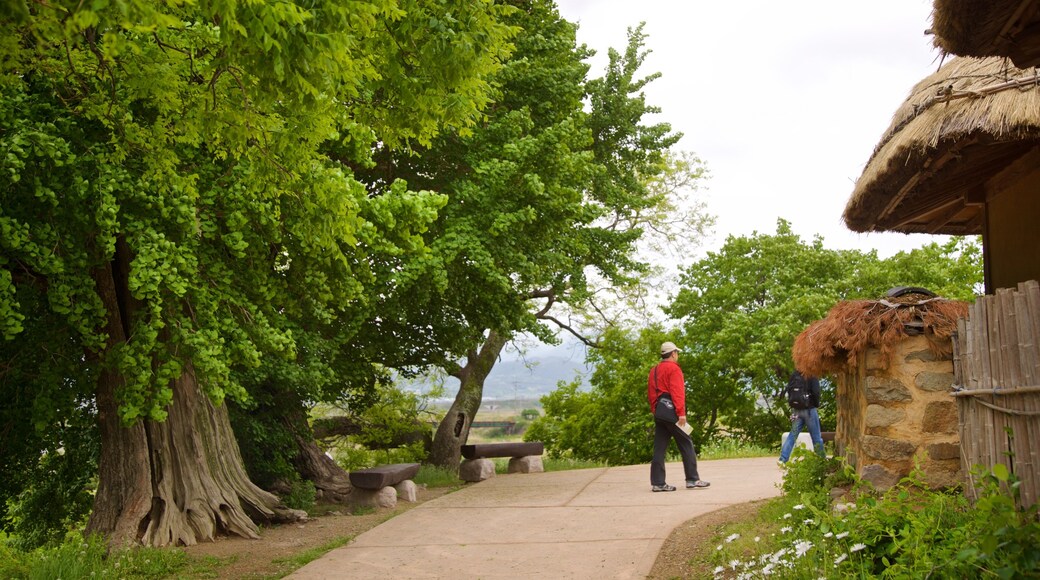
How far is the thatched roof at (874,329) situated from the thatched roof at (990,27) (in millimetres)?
2582

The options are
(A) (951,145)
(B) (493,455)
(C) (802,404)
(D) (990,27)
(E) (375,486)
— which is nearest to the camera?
(D) (990,27)

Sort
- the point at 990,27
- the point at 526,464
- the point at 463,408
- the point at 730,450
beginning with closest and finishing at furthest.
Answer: the point at 990,27, the point at 526,464, the point at 730,450, the point at 463,408

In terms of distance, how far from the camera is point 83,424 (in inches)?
453

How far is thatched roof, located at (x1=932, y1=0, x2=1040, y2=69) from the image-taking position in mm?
4891

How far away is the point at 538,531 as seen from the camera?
994 cm

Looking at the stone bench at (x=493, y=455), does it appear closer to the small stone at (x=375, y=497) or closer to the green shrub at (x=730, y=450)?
the small stone at (x=375, y=497)

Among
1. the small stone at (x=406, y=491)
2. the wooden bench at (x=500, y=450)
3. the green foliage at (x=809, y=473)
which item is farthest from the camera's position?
the wooden bench at (x=500, y=450)

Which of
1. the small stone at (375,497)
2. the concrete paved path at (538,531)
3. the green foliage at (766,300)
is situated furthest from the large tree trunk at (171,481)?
the green foliage at (766,300)

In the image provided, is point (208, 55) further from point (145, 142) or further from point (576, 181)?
point (576, 181)

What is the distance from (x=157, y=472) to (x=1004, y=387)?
8522 mm

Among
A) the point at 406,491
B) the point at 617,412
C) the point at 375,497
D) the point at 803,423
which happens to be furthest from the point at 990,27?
the point at 617,412

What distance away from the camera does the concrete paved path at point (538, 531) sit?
8.19 meters

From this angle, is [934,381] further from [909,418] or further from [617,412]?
[617,412]

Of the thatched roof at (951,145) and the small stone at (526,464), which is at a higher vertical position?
the thatched roof at (951,145)
